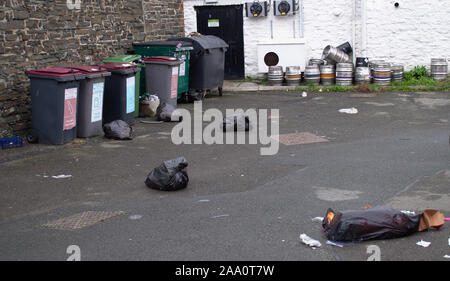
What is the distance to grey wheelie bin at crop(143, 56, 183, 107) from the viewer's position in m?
13.4

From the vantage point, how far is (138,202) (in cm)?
707

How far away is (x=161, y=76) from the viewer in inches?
529

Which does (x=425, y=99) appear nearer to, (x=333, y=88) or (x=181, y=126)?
(x=333, y=88)

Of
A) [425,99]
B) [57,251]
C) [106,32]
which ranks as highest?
[106,32]

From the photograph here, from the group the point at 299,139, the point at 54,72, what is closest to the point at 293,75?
the point at 299,139

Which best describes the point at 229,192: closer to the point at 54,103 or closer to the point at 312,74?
the point at 54,103

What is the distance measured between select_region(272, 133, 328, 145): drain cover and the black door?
8299 mm

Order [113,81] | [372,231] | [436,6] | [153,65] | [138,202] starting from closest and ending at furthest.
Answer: [372,231]
[138,202]
[113,81]
[153,65]
[436,6]

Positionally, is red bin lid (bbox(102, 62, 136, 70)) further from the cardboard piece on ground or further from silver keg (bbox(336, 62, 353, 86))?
the cardboard piece on ground

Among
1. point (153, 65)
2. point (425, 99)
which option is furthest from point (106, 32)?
point (425, 99)

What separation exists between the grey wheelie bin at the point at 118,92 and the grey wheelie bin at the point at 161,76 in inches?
59.5

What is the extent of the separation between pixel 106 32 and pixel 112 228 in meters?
8.83

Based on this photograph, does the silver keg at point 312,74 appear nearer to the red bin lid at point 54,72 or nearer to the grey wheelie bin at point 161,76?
the grey wheelie bin at point 161,76

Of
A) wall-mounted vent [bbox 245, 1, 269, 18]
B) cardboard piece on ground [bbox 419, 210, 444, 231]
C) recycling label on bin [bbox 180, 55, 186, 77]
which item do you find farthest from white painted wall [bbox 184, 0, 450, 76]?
cardboard piece on ground [bbox 419, 210, 444, 231]
